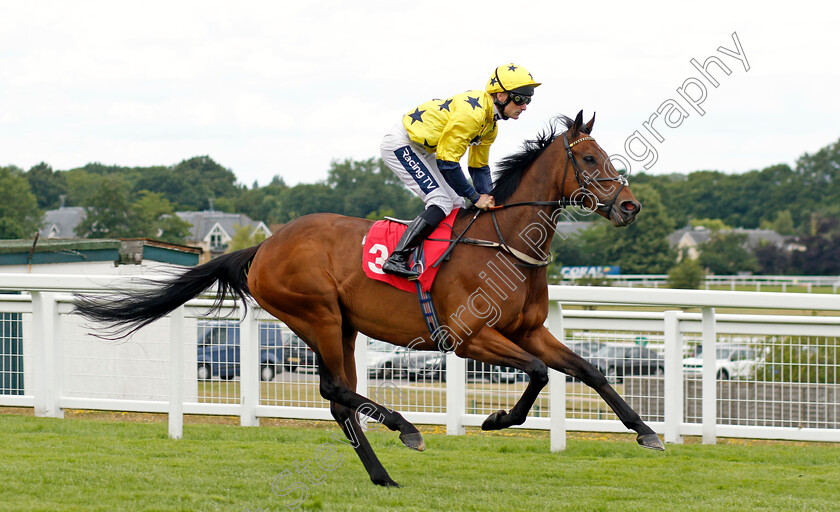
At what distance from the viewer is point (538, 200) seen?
438 cm

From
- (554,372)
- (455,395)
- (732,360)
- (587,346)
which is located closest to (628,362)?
(587,346)

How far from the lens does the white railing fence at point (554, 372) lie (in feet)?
18.0

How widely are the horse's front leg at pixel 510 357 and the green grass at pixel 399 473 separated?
408 mm

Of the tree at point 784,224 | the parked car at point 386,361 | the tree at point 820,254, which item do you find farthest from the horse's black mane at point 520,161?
the tree at point 784,224

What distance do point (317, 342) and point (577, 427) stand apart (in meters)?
2.11

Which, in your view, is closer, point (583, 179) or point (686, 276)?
point (583, 179)

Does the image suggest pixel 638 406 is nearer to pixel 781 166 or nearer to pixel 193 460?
pixel 193 460

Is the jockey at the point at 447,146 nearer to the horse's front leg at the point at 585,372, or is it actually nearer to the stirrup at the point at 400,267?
the stirrup at the point at 400,267

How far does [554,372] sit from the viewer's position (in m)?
5.36

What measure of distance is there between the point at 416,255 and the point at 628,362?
2.24 meters

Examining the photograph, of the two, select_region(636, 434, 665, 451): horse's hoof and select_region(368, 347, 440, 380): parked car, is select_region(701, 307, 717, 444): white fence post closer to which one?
select_region(636, 434, 665, 451): horse's hoof

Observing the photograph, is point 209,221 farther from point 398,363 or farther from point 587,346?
point 587,346

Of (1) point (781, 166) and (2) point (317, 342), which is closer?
(2) point (317, 342)

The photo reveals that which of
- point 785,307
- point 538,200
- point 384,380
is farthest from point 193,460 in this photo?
point 785,307
